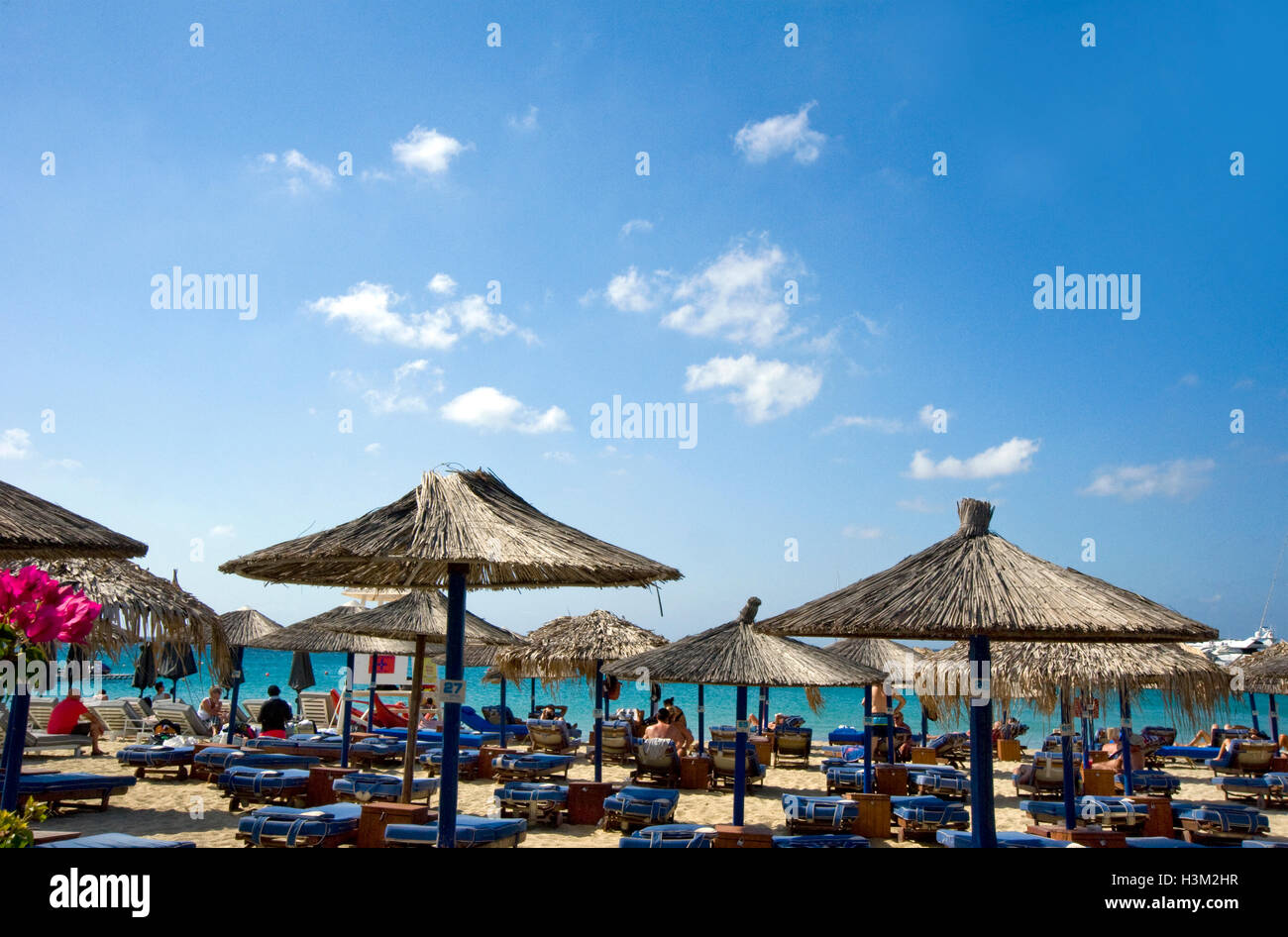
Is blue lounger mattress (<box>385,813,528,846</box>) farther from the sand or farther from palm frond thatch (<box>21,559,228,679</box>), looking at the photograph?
palm frond thatch (<box>21,559,228,679</box>)

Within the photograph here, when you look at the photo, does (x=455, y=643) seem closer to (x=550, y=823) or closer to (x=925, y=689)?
(x=550, y=823)

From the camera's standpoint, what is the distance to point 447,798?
6023 millimetres

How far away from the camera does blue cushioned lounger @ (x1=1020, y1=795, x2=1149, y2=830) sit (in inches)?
425

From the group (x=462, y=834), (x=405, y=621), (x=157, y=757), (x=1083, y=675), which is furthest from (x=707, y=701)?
(x=462, y=834)

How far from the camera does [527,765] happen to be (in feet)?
44.7

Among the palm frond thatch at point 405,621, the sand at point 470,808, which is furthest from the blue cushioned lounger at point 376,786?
the palm frond thatch at point 405,621

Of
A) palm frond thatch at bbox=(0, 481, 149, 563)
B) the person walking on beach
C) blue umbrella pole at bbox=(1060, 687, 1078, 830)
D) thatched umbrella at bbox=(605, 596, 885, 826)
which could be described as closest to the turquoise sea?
the person walking on beach

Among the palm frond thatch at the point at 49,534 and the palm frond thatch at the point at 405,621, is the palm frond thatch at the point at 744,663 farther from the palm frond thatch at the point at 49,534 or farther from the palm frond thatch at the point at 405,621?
the palm frond thatch at the point at 49,534

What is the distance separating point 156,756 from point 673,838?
8.58m

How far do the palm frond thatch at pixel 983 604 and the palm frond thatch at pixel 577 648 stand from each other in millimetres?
8259

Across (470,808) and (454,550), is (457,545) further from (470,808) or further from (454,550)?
(470,808)

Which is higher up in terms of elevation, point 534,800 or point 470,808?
point 534,800
